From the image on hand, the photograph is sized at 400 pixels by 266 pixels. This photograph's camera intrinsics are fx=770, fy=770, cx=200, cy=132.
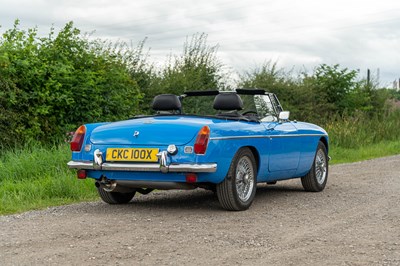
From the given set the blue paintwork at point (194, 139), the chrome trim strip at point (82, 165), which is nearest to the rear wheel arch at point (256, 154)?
the blue paintwork at point (194, 139)

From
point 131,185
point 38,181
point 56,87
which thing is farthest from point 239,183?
point 56,87

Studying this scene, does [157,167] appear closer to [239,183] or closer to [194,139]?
[194,139]

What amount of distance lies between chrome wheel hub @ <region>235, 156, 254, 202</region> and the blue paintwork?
0.65ft

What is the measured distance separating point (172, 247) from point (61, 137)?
7.76 m

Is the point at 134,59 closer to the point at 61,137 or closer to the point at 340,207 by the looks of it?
the point at 61,137

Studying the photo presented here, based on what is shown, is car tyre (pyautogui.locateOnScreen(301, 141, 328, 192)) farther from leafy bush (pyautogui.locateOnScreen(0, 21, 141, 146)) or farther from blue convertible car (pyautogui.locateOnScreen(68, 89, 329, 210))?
leafy bush (pyautogui.locateOnScreen(0, 21, 141, 146))

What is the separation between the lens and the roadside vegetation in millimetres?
10820

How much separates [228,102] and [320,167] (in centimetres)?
256

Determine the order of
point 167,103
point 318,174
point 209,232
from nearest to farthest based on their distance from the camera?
point 209,232 < point 167,103 < point 318,174

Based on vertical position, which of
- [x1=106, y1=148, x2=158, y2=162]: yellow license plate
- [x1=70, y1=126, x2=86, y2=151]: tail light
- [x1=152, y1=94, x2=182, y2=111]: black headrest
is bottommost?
[x1=106, y1=148, x2=158, y2=162]: yellow license plate

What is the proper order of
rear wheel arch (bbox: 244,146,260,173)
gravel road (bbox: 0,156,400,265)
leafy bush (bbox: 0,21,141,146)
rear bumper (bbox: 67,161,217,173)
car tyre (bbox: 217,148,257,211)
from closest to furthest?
gravel road (bbox: 0,156,400,265) < rear bumper (bbox: 67,161,217,173) < car tyre (bbox: 217,148,257,211) < rear wheel arch (bbox: 244,146,260,173) < leafy bush (bbox: 0,21,141,146)

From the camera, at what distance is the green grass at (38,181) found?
31.3ft

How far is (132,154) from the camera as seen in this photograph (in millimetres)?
8414

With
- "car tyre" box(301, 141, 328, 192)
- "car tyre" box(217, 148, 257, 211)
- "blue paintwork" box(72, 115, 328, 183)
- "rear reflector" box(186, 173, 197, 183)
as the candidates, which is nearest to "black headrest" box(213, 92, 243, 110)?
"blue paintwork" box(72, 115, 328, 183)
